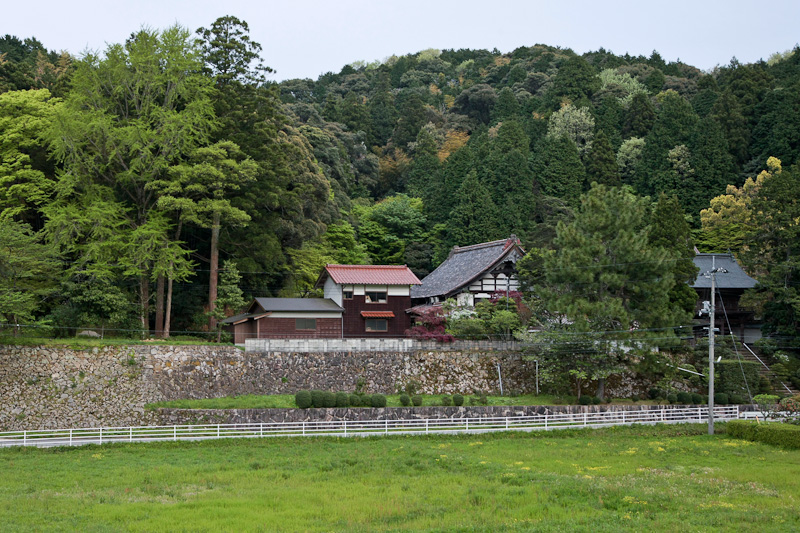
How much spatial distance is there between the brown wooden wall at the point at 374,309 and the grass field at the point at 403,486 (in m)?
13.6

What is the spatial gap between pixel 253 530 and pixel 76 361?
2148 cm

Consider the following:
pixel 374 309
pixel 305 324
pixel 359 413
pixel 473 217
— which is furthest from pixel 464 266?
pixel 359 413

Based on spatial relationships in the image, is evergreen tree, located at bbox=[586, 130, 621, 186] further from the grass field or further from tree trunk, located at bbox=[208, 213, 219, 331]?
the grass field

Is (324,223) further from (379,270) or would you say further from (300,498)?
(300,498)

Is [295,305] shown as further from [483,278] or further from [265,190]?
[483,278]

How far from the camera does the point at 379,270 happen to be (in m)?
41.9

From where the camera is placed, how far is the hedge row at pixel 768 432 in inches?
996

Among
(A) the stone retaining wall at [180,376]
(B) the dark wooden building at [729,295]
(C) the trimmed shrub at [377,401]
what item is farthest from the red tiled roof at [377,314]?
(B) the dark wooden building at [729,295]

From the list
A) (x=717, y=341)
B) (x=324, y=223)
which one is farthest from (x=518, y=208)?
(x=717, y=341)

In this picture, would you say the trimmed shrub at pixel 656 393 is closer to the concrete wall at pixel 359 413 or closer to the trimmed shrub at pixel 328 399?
the concrete wall at pixel 359 413

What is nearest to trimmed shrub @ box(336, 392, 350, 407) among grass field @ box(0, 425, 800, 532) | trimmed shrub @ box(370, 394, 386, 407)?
trimmed shrub @ box(370, 394, 386, 407)

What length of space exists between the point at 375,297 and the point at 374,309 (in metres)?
0.70

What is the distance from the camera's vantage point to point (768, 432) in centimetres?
2630

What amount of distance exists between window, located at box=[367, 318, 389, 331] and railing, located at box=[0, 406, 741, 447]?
10.8 meters
